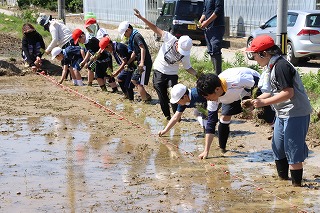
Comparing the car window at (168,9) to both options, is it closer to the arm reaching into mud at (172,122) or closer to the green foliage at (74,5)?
the arm reaching into mud at (172,122)

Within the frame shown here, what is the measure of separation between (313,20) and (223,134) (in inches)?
405

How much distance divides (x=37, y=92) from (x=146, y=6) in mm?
21962

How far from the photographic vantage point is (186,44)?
1037cm

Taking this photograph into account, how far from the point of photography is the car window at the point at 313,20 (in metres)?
18.1

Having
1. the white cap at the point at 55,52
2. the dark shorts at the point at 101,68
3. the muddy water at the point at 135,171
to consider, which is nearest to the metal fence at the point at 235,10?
the dark shorts at the point at 101,68

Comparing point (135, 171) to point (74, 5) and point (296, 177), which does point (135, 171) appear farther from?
point (74, 5)

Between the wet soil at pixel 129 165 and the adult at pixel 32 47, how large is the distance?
4134 millimetres

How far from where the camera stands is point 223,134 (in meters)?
8.89

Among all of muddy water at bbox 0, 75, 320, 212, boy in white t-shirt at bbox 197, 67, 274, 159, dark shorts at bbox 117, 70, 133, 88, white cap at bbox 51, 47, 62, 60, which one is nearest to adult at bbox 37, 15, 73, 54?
Result: white cap at bbox 51, 47, 62, 60

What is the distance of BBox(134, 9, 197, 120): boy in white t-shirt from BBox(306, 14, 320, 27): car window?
325 inches

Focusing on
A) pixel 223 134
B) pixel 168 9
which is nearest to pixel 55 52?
pixel 223 134

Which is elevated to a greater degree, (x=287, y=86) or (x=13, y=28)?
(x=287, y=86)

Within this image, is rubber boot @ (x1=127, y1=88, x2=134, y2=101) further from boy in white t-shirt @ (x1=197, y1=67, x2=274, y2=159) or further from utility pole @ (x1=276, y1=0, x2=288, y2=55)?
boy in white t-shirt @ (x1=197, y1=67, x2=274, y2=159)

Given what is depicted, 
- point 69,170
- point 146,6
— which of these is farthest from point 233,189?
point 146,6
